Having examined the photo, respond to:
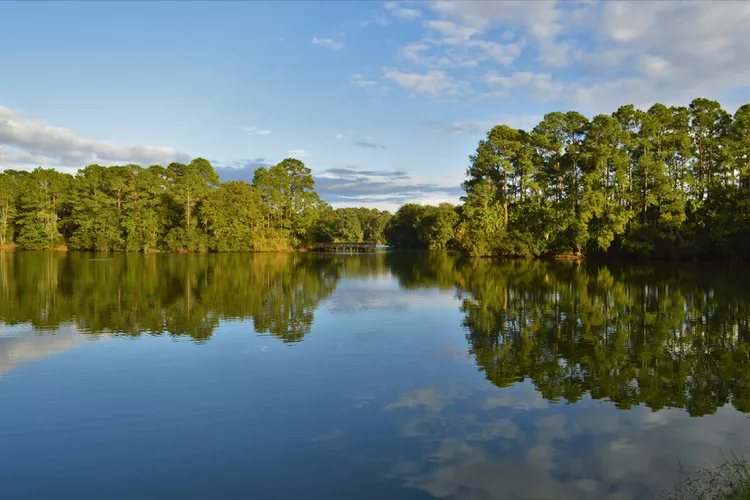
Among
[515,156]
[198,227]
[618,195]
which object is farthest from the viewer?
[198,227]

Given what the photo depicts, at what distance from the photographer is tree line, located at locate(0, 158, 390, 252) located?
70562 millimetres

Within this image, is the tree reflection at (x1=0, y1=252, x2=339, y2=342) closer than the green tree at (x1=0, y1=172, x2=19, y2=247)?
Yes

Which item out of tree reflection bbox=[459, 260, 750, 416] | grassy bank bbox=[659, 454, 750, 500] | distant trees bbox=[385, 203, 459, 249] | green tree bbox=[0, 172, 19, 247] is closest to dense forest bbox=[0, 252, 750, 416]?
tree reflection bbox=[459, 260, 750, 416]

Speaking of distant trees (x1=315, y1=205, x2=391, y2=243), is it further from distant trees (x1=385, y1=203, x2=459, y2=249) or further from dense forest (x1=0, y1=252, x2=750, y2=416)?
Result: dense forest (x1=0, y1=252, x2=750, y2=416)

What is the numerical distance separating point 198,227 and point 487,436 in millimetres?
72813

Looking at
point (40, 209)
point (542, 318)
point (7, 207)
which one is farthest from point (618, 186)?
point (7, 207)

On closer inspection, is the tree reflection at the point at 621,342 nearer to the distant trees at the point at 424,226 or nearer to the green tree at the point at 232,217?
the green tree at the point at 232,217

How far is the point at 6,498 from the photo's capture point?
5.74 m

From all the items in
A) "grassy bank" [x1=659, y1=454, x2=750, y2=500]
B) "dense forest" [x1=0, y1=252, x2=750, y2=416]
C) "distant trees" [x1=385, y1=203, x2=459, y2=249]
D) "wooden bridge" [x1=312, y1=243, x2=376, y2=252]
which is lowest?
"grassy bank" [x1=659, y1=454, x2=750, y2=500]

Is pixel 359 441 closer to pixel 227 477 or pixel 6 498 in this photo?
pixel 227 477

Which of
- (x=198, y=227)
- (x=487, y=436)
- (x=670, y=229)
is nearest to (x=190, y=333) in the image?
(x=487, y=436)

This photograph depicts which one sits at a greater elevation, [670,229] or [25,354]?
[670,229]

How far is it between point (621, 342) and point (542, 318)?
3.96 metres

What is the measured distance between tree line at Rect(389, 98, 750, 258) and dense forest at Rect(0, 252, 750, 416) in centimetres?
1609
